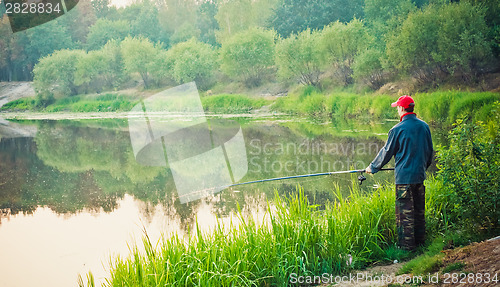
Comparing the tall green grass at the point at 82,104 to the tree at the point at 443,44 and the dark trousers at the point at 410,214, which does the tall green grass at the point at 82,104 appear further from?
the dark trousers at the point at 410,214

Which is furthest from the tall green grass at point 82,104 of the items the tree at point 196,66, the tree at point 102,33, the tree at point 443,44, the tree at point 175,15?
the tree at point 443,44

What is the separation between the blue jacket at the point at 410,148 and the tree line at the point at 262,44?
2033 centimetres

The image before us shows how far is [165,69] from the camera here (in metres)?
49.7

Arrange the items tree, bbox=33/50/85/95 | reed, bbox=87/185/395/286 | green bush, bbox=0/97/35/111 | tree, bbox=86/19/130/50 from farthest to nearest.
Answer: tree, bbox=86/19/130/50 < tree, bbox=33/50/85/95 < green bush, bbox=0/97/35/111 < reed, bbox=87/185/395/286

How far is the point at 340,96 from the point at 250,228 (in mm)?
23228

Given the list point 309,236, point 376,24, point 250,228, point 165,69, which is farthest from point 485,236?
point 165,69

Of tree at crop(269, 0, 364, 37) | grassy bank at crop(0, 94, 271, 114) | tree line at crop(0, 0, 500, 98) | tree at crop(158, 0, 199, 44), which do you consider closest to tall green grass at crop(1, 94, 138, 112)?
grassy bank at crop(0, 94, 271, 114)

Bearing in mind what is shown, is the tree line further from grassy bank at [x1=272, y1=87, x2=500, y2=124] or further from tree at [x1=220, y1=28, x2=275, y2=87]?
grassy bank at [x1=272, y1=87, x2=500, y2=124]

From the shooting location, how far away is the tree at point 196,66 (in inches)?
1818

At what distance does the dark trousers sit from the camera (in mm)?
4613

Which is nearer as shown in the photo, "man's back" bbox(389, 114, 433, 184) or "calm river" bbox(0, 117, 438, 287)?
"man's back" bbox(389, 114, 433, 184)

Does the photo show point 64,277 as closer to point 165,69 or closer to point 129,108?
point 129,108

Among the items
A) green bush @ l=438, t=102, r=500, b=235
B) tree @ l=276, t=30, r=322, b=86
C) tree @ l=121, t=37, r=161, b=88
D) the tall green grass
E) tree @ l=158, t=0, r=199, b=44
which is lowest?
green bush @ l=438, t=102, r=500, b=235

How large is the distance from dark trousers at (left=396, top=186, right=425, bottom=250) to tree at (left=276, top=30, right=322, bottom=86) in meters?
30.5
